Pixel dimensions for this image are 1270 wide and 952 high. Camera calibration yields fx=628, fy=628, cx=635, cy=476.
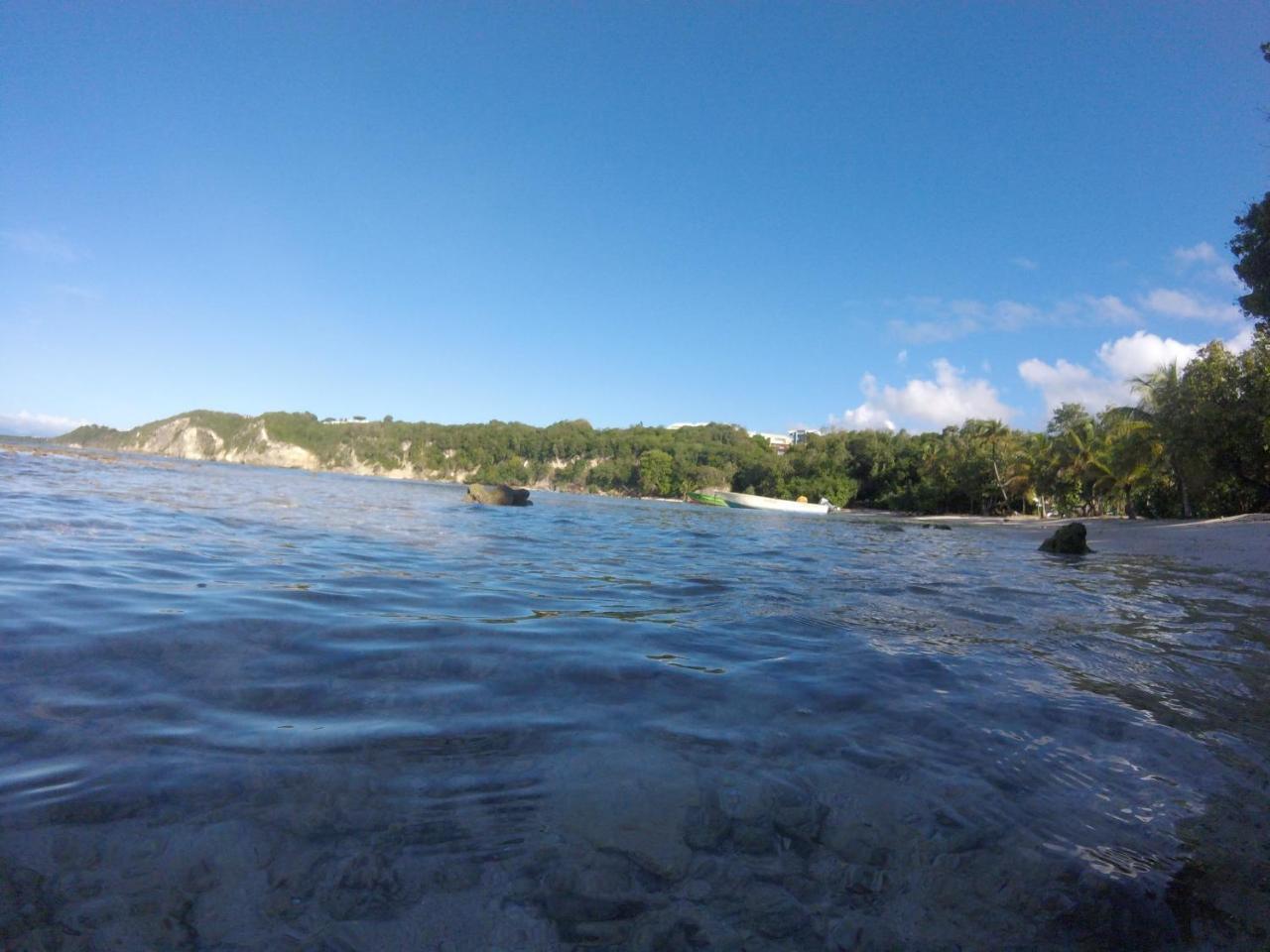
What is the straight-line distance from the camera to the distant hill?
113 m

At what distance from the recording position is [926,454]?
75562mm

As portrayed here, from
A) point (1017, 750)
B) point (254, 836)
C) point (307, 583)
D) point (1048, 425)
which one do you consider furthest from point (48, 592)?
point (1048, 425)

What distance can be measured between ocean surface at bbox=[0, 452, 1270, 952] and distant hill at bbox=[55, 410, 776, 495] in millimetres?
98090

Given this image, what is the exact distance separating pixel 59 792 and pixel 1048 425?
246 feet

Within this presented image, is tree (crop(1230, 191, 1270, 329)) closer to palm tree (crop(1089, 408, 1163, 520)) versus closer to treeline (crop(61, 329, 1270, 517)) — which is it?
treeline (crop(61, 329, 1270, 517))

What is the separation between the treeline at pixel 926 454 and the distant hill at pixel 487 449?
38 centimetres

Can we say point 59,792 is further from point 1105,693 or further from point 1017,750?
point 1105,693

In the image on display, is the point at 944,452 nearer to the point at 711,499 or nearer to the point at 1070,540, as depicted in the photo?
the point at 711,499

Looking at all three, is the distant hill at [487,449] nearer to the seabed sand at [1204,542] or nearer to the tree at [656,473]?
the tree at [656,473]

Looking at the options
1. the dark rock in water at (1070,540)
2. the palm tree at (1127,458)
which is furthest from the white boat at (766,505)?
the dark rock in water at (1070,540)

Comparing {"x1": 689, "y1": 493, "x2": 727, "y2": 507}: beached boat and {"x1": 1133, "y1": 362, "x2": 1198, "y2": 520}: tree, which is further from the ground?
{"x1": 1133, "y1": 362, "x2": 1198, "y2": 520}: tree

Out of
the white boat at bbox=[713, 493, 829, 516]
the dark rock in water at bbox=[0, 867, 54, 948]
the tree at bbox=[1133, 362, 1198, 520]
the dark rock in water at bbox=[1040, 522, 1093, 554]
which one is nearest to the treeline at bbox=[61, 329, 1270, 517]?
the tree at bbox=[1133, 362, 1198, 520]

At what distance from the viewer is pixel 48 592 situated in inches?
178

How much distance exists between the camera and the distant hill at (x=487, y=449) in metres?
113
